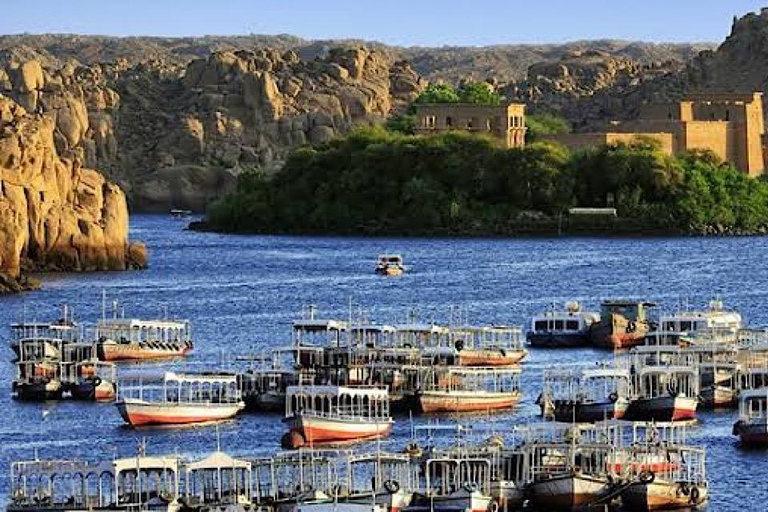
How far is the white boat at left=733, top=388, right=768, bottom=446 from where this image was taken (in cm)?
5969

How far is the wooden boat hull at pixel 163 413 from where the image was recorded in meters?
64.2

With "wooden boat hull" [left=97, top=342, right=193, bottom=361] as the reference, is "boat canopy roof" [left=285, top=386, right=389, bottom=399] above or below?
above

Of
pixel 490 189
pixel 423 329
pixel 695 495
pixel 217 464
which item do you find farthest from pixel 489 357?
pixel 490 189

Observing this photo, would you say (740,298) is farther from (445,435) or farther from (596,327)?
(445,435)

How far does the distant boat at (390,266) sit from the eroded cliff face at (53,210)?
10663mm

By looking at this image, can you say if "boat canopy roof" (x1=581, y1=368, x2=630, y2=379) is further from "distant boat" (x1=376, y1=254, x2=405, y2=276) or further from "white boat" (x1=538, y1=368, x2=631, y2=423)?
"distant boat" (x1=376, y1=254, x2=405, y2=276)

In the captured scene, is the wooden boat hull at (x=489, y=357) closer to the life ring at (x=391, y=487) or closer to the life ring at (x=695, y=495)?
the life ring at (x=695, y=495)

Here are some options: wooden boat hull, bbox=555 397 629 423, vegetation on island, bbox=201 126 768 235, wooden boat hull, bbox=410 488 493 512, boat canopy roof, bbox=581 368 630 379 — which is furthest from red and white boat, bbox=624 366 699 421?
vegetation on island, bbox=201 126 768 235

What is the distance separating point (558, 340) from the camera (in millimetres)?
83938

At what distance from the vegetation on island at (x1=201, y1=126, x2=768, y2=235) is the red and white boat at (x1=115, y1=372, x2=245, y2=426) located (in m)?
84.3

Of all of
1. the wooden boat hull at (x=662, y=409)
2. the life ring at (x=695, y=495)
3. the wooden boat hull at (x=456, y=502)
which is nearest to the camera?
the wooden boat hull at (x=456, y=502)

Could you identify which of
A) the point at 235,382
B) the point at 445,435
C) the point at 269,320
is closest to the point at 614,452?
the point at 445,435

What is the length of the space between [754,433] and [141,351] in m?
24.6

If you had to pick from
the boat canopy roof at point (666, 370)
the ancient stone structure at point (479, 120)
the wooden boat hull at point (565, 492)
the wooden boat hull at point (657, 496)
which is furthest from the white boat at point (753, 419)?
the ancient stone structure at point (479, 120)
